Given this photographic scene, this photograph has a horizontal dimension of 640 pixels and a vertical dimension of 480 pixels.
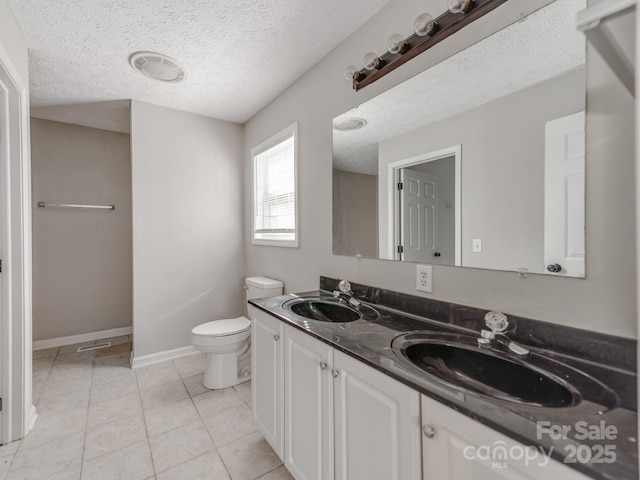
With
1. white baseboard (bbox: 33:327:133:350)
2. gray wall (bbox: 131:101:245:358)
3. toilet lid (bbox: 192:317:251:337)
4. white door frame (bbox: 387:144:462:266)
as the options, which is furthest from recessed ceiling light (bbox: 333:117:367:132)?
white baseboard (bbox: 33:327:133:350)

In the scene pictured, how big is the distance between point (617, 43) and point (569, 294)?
77 centimetres

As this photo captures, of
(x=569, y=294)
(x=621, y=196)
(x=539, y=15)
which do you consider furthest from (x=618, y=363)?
(x=539, y=15)

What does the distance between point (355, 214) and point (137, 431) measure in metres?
1.94

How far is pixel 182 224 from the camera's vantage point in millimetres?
3000

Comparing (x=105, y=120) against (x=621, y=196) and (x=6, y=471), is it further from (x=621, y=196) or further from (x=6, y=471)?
(x=621, y=196)

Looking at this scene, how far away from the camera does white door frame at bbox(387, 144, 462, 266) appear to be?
4.23 ft

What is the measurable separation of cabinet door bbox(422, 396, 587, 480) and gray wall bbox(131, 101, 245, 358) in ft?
9.16

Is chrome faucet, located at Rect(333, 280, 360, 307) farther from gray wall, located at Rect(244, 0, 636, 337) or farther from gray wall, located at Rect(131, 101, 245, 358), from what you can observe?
gray wall, located at Rect(131, 101, 245, 358)

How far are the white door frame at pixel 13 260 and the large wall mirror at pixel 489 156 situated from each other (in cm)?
205

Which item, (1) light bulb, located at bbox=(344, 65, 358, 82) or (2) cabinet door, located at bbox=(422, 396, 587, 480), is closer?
(2) cabinet door, located at bbox=(422, 396, 587, 480)

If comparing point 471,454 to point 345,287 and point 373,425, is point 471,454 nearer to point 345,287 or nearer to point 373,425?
point 373,425

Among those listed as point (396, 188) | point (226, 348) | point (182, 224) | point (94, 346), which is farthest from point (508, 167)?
point (94, 346)

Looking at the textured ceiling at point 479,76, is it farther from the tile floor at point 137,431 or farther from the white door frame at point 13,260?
the white door frame at point 13,260

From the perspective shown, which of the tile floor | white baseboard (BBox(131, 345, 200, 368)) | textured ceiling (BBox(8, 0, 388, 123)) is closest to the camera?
the tile floor
